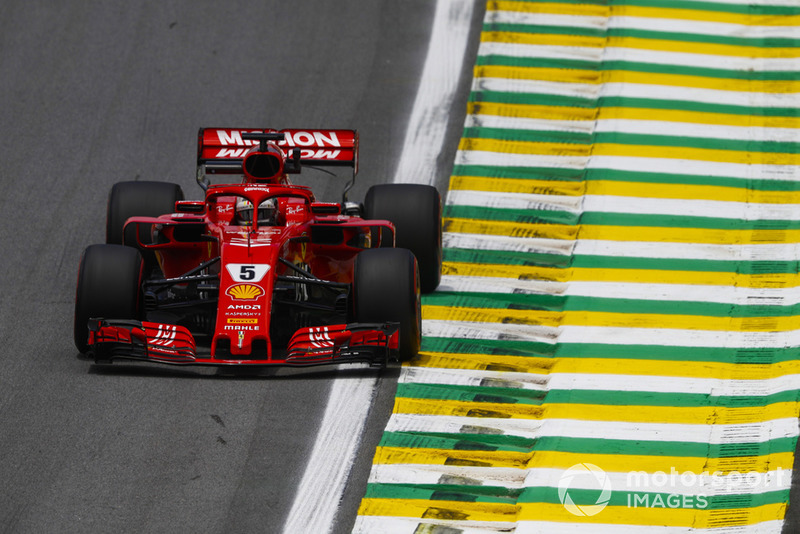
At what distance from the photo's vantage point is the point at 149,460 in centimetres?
945

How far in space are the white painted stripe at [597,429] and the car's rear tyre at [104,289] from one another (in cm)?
239

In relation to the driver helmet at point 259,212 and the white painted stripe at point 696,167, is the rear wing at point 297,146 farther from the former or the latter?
the white painted stripe at point 696,167

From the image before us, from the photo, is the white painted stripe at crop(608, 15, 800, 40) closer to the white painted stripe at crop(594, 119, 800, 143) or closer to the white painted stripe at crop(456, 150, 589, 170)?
the white painted stripe at crop(594, 119, 800, 143)

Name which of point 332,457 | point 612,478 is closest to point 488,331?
point 332,457

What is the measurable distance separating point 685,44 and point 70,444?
406 inches

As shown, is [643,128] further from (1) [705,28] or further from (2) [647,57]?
(1) [705,28]

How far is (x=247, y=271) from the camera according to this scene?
10.8 meters

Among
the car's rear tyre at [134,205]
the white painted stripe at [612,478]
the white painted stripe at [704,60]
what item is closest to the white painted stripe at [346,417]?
the white painted stripe at [612,478]

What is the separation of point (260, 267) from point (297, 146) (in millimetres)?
2255

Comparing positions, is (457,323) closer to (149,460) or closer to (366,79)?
(149,460)

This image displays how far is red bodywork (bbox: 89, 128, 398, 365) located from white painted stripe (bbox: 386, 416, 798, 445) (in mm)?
680

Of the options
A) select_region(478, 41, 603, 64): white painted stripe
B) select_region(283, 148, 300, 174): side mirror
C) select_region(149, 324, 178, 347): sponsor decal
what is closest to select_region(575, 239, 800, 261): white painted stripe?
select_region(283, 148, 300, 174): side mirror

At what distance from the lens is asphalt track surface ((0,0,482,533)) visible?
9.12 m

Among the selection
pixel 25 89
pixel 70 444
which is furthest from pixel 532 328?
pixel 25 89
